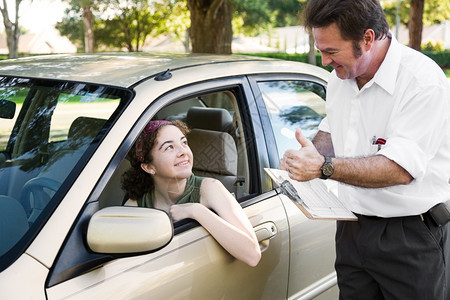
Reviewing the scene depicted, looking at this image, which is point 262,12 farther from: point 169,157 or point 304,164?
point 304,164

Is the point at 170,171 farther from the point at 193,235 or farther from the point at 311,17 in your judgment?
Result: the point at 311,17

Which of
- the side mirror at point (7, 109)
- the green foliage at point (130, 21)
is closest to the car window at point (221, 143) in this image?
the side mirror at point (7, 109)

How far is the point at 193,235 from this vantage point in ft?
7.29

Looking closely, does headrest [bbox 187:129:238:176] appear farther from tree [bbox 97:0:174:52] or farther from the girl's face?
tree [bbox 97:0:174:52]

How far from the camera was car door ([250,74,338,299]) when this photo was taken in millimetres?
2668

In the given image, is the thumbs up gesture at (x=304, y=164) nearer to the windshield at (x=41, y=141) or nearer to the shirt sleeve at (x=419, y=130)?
the shirt sleeve at (x=419, y=130)

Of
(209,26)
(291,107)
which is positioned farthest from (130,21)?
(291,107)

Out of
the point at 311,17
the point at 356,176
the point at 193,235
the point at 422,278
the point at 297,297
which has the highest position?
the point at 311,17

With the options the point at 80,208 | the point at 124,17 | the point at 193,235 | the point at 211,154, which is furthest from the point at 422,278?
the point at 124,17

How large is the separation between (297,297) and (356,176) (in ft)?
3.05

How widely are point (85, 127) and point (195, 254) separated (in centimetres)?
63

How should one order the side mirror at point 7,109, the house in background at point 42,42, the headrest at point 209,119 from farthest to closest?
the house in background at point 42,42 < the headrest at point 209,119 < the side mirror at point 7,109

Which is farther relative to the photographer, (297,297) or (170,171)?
(297,297)

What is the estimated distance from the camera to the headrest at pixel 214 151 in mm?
2695
